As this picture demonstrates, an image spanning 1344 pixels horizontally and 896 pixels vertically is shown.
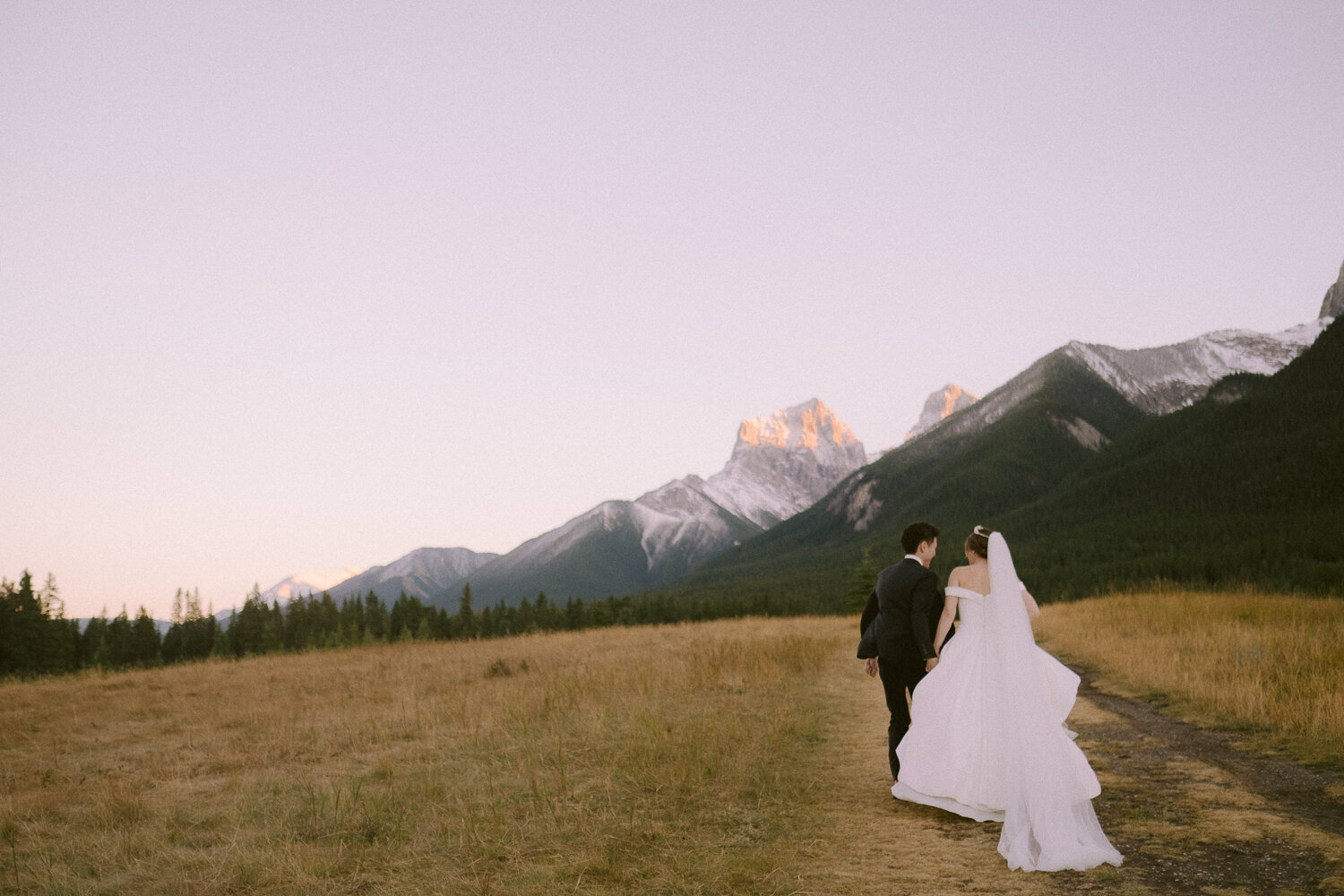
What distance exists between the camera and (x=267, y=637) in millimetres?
63938

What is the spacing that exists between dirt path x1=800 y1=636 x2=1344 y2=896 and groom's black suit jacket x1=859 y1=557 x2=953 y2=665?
5.24ft

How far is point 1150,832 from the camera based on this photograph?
6.41 m

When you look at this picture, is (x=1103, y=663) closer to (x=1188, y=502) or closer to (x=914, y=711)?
(x=914, y=711)

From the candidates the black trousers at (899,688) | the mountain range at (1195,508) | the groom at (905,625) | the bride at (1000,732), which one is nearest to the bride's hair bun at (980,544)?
the bride at (1000,732)

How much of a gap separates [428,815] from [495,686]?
9.73 meters

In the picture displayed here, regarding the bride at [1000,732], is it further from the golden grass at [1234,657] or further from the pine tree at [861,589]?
the pine tree at [861,589]

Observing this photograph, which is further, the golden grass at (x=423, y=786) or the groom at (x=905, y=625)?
the groom at (x=905, y=625)

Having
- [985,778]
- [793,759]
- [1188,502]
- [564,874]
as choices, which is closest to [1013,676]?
[985,778]

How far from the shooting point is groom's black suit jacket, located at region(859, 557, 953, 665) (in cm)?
800

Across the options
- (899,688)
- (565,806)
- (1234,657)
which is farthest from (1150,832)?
(1234,657)

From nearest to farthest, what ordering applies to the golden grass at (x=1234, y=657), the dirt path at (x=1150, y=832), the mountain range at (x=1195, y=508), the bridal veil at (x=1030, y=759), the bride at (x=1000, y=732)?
the dirt path at (x=1150, y=832) < the bridal veil at (x=1030, y=759) < the bride at (x=1000, y=732) < the golden grass at (x=1234, y=657) < the mountain range at (x=1195, y=508)

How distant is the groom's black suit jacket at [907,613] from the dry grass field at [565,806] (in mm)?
1600

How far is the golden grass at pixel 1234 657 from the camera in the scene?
9664mm

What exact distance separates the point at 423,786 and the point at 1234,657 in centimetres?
1478
